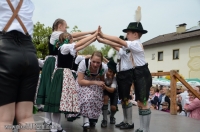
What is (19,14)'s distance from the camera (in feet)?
6.93

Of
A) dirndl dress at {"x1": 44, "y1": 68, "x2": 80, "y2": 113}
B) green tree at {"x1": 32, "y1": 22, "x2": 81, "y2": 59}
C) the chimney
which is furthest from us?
the chimney

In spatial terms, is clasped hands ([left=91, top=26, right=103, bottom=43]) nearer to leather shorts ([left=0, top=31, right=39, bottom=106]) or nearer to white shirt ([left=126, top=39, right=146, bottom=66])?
white shirt ([left=126, top=39, right=146, bottom=66])

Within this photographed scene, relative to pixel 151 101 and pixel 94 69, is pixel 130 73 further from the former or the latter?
pixel 151 101

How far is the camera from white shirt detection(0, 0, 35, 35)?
205 centimetres

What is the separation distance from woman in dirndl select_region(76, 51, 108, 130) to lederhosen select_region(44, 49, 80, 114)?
0.43 meters

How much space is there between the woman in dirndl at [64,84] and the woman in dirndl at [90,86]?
41 cm

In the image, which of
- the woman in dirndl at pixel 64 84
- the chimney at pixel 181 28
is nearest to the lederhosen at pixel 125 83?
the woman in dirndl at pixel 64 84

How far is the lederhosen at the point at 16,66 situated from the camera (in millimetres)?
1979

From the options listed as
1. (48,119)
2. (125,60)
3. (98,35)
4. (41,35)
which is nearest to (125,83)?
(125,60)

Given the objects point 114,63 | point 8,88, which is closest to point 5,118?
point 8,88

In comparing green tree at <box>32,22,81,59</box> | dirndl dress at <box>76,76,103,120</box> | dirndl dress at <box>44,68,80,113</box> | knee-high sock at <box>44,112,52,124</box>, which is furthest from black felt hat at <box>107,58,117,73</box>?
green tree at <box>32,22,81,59</box>

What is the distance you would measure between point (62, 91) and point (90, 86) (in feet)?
2.44

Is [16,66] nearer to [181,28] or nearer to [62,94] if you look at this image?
[62,94]

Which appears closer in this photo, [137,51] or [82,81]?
[137,51]
